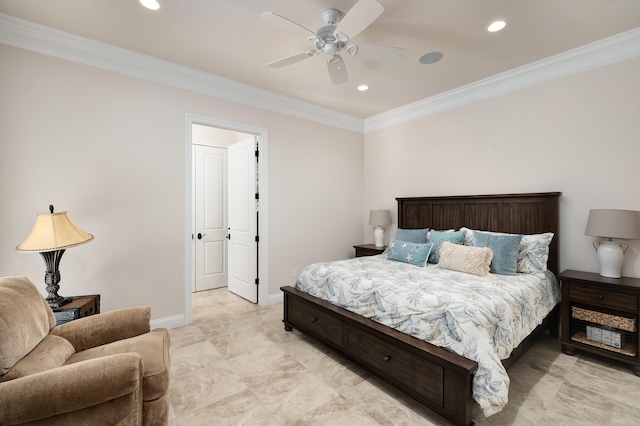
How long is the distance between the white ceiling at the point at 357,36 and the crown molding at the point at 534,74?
12 cm

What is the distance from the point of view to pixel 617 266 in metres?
2.63

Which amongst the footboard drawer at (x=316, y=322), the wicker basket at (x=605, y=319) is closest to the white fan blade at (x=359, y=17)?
the footboard drawer at (x=316, y=322)

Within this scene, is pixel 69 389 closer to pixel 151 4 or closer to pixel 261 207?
pixel 151 4

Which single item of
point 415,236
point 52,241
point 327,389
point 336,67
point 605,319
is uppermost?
point 336,67

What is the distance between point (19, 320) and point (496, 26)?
12.7 ft

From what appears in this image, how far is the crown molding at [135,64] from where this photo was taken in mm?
2520

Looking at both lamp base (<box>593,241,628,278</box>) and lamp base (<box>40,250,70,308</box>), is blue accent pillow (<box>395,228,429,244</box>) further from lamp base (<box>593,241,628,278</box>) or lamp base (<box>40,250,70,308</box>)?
lamp base (<box>40,250,70,308</box>)

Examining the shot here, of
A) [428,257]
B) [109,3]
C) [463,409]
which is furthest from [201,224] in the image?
[463,409]

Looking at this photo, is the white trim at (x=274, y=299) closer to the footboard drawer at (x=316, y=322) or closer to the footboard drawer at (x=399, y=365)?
the footboard drawer at (x=316, y=322)

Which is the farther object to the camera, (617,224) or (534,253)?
(534,253)

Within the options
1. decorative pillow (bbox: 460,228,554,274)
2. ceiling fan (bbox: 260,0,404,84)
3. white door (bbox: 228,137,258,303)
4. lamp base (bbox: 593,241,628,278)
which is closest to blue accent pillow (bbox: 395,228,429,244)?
decorative pillow (bbox: 460,228,554,274)

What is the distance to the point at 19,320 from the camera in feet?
4.83

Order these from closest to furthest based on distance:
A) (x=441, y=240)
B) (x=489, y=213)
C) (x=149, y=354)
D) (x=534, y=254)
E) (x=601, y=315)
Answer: (x=149, y=354) → (x=601, y=315) → (x=534, y=254) → (x=441, y=240) → (x=489, y=213)

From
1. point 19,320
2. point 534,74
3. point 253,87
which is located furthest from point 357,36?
point 19,320
